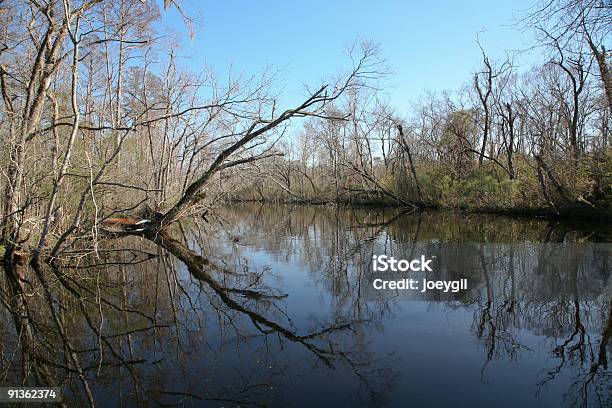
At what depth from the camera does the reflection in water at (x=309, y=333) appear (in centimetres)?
370

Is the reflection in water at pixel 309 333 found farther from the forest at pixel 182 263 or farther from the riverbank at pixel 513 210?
the riverbank at pixel 513 210

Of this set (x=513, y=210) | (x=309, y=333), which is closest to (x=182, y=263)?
(x=309, y=333)

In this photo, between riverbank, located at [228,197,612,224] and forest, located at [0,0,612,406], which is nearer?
forest, located at [0,0,612,406]

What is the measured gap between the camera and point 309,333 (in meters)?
5.17

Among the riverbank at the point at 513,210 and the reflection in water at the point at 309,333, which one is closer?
the reflection in water at the point at 309,333

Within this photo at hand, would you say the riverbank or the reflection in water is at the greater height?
the riverbank

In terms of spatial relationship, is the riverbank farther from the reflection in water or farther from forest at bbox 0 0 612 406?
the reflection in water

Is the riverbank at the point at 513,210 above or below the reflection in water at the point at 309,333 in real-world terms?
above

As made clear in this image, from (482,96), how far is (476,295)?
25664mm

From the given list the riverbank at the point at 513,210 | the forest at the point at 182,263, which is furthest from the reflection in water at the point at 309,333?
the riverbank at the point at 513,210

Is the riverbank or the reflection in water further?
the riverbank

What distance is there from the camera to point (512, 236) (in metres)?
13.2

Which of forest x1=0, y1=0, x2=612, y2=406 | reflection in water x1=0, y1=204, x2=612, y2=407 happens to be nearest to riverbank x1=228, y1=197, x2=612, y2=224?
forest x1=0, y1=0, x2=612, y2=406

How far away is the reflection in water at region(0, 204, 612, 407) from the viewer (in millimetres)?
3699
